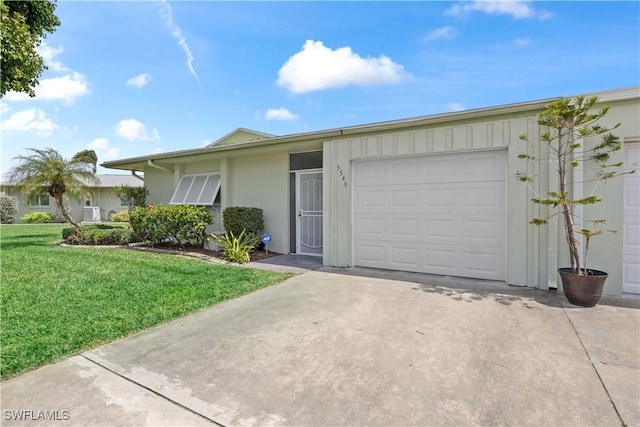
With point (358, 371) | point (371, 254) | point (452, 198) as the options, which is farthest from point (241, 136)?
point (358, 371)

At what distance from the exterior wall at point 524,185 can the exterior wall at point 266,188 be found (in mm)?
2945

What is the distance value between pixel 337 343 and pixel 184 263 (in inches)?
200

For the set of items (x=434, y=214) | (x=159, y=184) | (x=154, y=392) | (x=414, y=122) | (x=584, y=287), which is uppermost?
(x=414, y=122)

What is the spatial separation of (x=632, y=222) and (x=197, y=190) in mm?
10361

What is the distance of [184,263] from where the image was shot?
289 inches

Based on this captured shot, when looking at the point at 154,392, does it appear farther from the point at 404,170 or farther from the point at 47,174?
the point at 47,174

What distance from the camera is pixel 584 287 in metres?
4.39

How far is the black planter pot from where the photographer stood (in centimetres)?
434

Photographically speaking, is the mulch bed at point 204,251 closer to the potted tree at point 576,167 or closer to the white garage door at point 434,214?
the white garage door at point 434,214

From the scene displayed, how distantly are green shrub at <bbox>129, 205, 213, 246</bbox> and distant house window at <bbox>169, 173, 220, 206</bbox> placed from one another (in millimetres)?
932

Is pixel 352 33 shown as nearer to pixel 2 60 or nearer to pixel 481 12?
pixel 481 12

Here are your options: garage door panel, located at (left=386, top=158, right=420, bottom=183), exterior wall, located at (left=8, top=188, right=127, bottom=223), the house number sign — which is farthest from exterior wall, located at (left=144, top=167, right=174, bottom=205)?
exterior wall, located at (left=8, top=188, right=127, bottom=223)

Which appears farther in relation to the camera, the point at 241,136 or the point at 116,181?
the point at 116,181

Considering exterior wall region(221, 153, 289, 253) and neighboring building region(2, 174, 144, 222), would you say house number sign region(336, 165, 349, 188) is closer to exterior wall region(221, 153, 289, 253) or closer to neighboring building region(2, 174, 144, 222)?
exterior wall region(221, 153, 289, 253)
